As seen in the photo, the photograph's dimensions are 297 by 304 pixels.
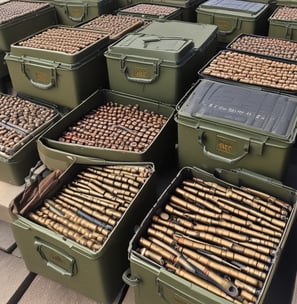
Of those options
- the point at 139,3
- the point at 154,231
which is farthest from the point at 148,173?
the point at 139,3

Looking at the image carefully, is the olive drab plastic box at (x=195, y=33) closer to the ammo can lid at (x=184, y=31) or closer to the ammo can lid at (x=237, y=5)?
the ammo can lid at (x=184, y=31)

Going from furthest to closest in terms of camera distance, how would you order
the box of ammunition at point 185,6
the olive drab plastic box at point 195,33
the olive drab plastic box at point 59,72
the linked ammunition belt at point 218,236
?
1. the box of ammunition at point 185,6
2. the olive drab plastic box at point 195,33
3. the olive drab plastic box at point 59,72
4. the linked ammunition belt at point 218,236

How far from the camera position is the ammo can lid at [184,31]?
386 centimetres

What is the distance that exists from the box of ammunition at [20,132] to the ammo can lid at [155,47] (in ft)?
3.08

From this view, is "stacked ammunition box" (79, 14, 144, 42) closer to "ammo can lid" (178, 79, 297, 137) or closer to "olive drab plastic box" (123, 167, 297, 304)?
"ammo can lid" (178, 79, 297, 137)

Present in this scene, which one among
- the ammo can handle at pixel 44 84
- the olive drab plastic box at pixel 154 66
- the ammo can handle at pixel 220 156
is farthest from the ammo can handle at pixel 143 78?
the ammo can handle at pixel 220 156

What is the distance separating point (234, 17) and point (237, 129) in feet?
8.40

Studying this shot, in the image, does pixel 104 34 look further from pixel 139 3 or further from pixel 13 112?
pixel 139 3

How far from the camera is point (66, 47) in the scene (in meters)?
3.71

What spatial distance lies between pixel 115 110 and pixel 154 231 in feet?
5.37

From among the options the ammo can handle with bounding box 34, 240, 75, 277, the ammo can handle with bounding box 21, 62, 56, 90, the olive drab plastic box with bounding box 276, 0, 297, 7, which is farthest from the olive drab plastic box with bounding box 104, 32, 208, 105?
the olive drab plastic box with bounding box 276, 0, 297, 7

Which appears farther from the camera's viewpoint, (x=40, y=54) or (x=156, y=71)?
(x=40, y=54)

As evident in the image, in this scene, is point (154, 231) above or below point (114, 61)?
below

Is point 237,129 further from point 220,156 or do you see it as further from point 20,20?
point 20,20
